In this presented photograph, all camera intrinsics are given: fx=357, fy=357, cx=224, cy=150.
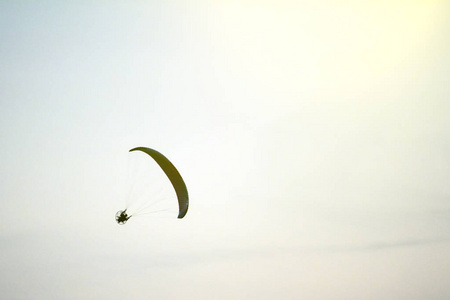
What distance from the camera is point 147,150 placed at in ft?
58.0

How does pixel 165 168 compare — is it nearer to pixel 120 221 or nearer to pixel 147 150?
pixel 147 150

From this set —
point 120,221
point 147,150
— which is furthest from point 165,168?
point 120,221

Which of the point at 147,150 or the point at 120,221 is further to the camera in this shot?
the point at 120,221

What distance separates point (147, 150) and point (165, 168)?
1.26 metres

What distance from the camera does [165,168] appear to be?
58.5 feet

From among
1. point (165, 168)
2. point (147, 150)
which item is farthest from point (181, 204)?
point (147, 150)

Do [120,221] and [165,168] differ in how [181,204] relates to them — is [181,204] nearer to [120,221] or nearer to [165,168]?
[165,168]

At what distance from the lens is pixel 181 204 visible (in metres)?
18.9

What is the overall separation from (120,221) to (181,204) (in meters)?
3.67

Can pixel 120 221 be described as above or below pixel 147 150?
below

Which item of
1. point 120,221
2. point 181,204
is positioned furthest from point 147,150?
point 120,221

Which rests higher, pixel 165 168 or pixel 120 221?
pixel 165 168

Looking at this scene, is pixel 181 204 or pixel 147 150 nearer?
pixel 147 150
